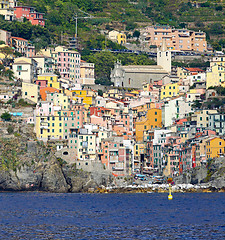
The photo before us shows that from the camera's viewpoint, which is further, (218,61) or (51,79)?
(218,61)

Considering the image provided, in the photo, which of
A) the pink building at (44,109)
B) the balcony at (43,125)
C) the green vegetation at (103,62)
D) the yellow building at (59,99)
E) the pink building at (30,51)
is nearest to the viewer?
the balcony at (43,125)

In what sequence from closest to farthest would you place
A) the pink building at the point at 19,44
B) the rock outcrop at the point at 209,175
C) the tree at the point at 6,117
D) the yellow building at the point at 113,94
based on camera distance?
1. the rock outcrop at the point at 209,175
2. the tree at the point at 6,117
3. the yellow building at the point at 113,94
4. the pink building at the point at 19,44

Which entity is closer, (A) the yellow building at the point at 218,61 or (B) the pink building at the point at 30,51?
(B) the pink building at the point at 30,51

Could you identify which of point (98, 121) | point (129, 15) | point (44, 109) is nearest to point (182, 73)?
point (98, 121)

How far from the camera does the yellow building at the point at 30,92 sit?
406 ft

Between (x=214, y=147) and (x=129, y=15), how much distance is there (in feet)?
262

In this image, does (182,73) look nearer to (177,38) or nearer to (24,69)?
(177,38)

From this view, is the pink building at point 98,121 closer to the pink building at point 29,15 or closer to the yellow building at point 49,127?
the yellow building at point 49,127

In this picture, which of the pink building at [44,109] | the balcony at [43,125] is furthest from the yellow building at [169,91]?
the balcony at [43,125]

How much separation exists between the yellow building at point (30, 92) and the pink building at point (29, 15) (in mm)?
34592

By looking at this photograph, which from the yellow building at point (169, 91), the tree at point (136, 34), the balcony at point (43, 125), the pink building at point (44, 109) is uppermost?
the tree at point (136, 34)

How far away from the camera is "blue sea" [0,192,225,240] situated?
59969 millimetres

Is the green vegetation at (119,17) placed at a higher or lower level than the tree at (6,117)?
higher

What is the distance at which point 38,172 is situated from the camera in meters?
107
